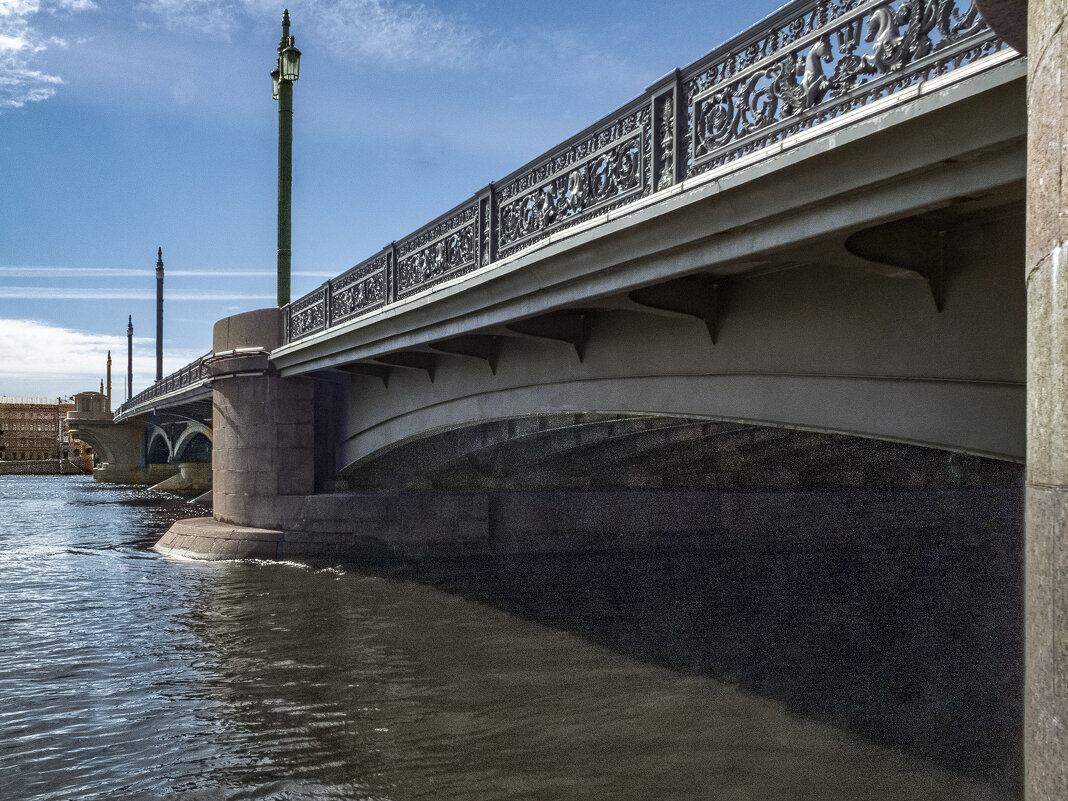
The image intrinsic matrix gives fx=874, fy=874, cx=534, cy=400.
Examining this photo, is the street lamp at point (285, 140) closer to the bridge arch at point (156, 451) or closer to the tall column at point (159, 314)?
the bridge arch at point (156, 451)

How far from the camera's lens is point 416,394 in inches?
538

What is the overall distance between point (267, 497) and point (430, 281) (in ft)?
25.2

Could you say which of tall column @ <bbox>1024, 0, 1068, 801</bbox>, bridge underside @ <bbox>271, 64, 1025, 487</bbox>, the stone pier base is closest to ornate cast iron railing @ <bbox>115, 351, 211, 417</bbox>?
the stone pier base

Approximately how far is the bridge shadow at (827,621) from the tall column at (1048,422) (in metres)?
4.08

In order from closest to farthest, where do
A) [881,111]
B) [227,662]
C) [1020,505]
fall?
1. [881,111]
2. [227,662]
3. [1020,505]

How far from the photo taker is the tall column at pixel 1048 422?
7.77 ft

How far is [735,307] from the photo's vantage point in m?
7.67

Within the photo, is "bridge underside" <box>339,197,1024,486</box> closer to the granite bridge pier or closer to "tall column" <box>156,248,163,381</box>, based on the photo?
the granite bridge pier

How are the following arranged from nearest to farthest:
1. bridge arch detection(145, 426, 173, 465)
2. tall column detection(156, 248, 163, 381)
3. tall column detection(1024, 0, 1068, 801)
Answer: tall column detection(1024, 0, 1068, 801), bridge arch detection(145, 426, 173, 465), tall column detection(156, 248, 163, 381)

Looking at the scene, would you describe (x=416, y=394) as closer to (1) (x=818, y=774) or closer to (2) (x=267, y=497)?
(2) (x=267, y=497)

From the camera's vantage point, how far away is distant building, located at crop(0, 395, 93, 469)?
4181 inches

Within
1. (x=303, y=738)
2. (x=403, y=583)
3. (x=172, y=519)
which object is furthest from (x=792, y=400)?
(x=172, y=519)

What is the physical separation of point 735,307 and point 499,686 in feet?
13.6

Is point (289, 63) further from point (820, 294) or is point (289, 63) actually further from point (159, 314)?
point (159, 314)
